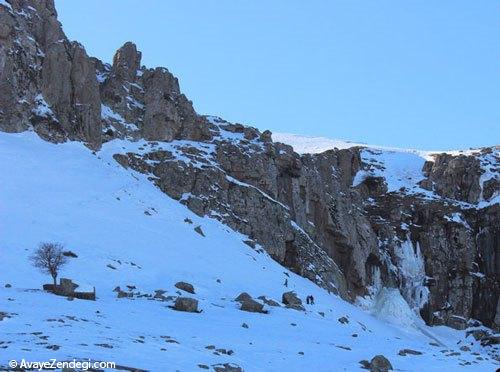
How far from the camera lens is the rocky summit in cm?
3086

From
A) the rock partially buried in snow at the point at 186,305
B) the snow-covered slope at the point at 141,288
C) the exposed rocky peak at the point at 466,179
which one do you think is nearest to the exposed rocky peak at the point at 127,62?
the snow-covered slope at the point at 141,288

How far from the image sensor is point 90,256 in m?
42.8

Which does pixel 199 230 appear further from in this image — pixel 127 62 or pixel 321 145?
pixel 321 145

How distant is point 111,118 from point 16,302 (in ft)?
178

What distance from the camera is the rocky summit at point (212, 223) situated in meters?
30.9

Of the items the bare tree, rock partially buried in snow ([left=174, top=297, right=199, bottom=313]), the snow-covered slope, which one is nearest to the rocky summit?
rock partially buried in snow ([left=174, top=297, right=199, bottom=313])

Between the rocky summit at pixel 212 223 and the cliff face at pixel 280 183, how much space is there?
23 centimetres

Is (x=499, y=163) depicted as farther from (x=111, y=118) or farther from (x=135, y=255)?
(x=135, y=255)

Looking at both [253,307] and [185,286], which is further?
[185,286]

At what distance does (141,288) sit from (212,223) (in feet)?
97.3

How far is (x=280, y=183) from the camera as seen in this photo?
84438 mm

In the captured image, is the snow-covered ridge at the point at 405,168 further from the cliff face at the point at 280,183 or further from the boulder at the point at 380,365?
the boulder at the point at 380,365

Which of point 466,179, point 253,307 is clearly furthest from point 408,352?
point 466,179

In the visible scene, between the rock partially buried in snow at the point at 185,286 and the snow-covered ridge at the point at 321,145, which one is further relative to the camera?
the snow-covered ridge at the point at 321,145
